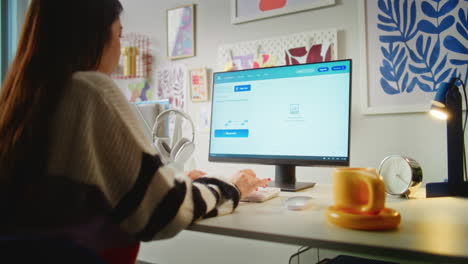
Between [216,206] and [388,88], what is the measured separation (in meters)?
0.90

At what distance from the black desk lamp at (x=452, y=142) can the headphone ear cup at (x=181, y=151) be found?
34.9 inches

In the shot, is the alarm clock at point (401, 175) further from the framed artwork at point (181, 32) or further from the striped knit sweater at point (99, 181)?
the framed artwork at point (181, 32)

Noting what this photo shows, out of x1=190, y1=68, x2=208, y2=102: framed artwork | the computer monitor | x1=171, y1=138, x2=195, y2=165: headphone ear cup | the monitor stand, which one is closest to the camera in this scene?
the computer monitor

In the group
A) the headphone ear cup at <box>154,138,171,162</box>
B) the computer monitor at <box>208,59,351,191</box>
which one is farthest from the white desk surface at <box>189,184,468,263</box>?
the headphone ear cup at <box>154,138,171,162</box>

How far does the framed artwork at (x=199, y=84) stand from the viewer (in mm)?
1841

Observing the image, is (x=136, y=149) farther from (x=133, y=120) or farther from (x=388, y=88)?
(x=388, y=88)

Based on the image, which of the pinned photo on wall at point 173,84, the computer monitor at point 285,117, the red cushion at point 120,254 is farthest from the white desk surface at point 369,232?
the pinned photo on wall at point 173,84

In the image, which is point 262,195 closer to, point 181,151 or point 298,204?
point 298,204

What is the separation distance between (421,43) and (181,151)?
101cm

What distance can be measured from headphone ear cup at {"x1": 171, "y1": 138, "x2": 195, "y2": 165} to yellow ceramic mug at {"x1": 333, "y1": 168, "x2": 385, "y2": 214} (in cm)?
83

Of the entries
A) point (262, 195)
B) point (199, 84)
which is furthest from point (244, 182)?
point (199, 84)

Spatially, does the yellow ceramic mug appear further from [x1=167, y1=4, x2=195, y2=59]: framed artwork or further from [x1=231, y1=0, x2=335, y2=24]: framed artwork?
[x1=167, y1=4, x2=195, y2=59]: framed artwork

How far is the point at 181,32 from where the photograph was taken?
6.30ft

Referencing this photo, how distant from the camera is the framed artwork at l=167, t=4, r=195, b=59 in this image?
1.89 m
